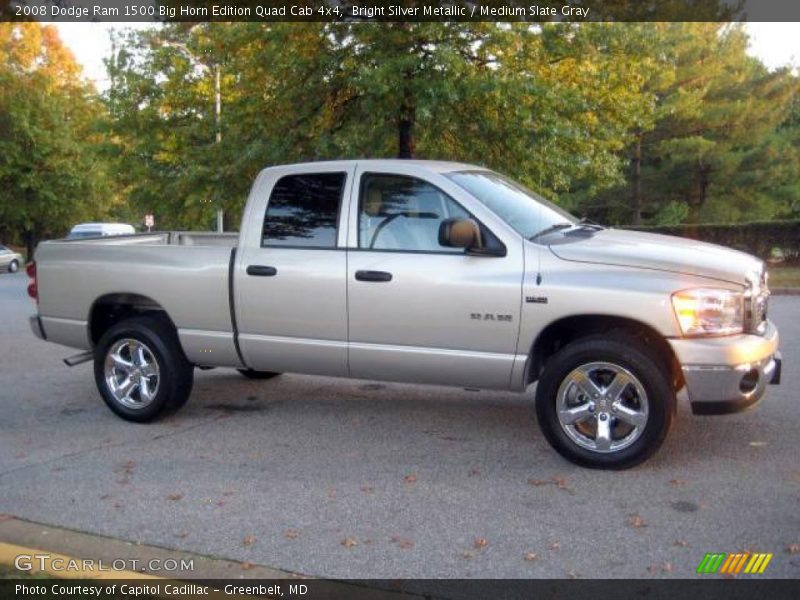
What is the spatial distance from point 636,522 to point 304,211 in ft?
10.8

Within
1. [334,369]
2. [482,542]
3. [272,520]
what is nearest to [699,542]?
[482,542]

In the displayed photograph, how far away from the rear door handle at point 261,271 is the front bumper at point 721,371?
280 cm

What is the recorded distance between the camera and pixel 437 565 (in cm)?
418

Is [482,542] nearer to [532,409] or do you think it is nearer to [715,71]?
[532,409]

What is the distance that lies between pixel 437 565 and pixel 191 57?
76.1 ft

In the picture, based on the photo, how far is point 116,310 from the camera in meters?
7.41

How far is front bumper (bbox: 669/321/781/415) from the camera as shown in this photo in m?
5.27

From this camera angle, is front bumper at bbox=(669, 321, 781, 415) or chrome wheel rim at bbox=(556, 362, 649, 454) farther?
chrome wheel rim at bbox=(556, 362, 649, 454)

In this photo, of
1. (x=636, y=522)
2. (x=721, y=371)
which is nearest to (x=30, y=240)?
(x=721, y=371)

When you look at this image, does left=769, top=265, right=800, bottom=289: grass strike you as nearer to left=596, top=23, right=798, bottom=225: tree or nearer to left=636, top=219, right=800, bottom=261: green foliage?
left=636, top=219, right=800, bottom=261: green foliage

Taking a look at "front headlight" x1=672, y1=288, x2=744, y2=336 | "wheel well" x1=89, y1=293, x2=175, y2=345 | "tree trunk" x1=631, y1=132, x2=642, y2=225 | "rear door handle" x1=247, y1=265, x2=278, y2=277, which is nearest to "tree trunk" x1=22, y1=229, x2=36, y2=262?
"tree trunk" x1=631, y1=132, x2=642, y2=225

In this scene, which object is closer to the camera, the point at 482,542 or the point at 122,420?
the point at 482,542

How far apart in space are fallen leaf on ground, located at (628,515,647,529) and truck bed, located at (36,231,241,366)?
326 cm

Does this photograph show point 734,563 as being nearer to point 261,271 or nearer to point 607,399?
point 607,399
